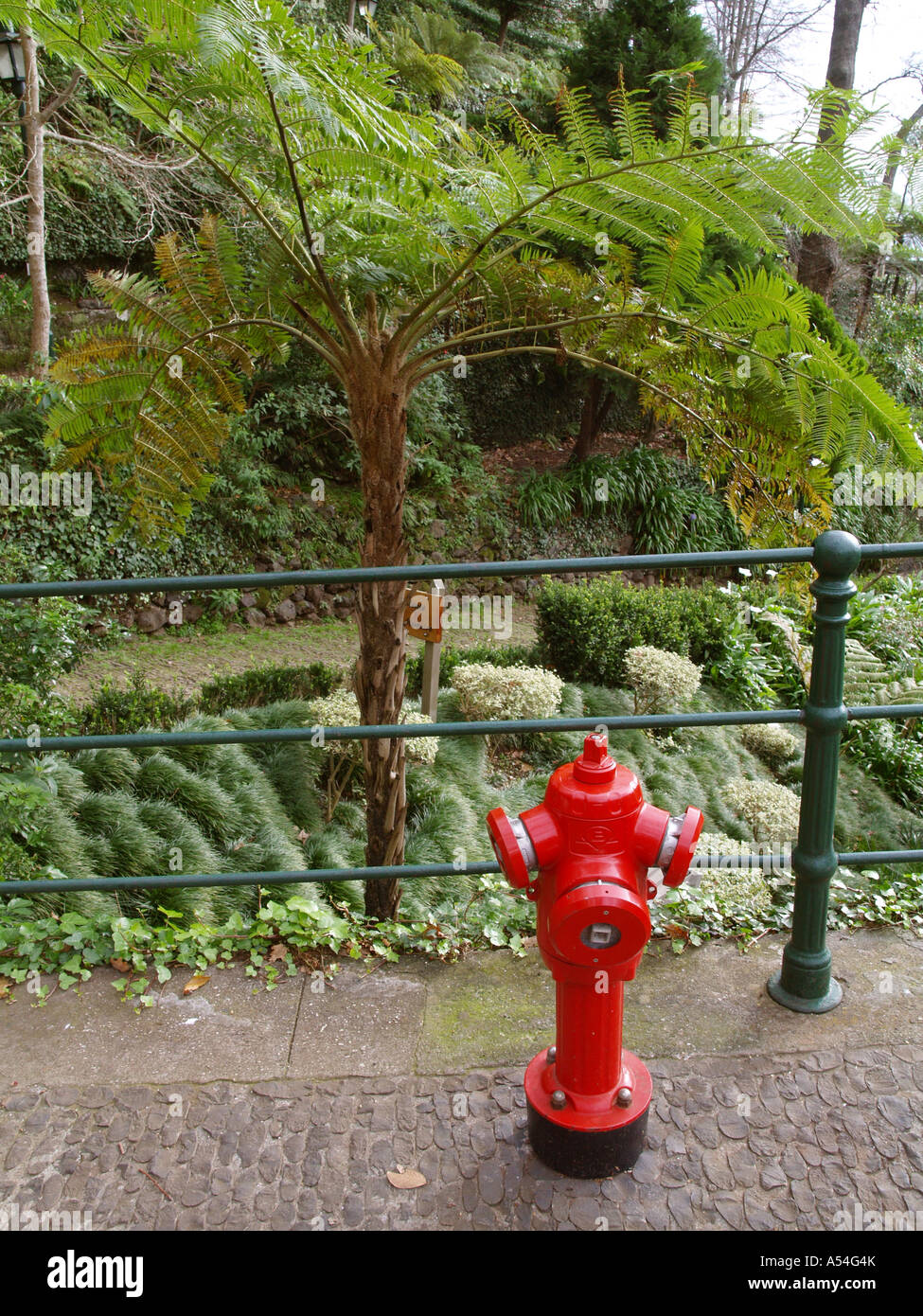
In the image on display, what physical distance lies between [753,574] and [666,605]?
2.64 meters

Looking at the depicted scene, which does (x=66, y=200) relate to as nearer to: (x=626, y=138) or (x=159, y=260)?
(x=159, y=260)

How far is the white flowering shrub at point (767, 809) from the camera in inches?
227

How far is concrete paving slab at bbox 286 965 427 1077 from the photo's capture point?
2.10 m

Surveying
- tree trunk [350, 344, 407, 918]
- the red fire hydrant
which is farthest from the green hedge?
the red fire hydrant

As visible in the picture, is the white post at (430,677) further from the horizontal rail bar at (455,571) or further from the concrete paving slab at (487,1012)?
the horizontal rail bar at (455,571)

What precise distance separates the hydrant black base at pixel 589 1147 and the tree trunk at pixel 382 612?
2002 mm

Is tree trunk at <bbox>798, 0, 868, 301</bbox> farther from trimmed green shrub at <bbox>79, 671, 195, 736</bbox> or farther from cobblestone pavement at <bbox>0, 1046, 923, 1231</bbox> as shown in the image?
cobblestone pavement at <bbox>0, 1046, 923, 1231</bbox>

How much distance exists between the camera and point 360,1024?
223 centimetres

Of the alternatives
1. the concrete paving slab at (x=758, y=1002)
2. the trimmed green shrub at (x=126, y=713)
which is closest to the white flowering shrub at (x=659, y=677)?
the trimmed green shrub at (x=126, y=713)

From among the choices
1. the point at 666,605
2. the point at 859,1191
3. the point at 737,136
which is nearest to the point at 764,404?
the point at 737,136

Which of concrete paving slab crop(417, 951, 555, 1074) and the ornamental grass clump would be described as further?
the ornamental grass clump

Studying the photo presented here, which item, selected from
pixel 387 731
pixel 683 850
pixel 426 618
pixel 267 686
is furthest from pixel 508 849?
pixel 267 686

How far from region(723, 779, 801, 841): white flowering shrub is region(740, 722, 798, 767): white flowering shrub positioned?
3.90ft

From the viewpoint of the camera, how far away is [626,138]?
110 inches
